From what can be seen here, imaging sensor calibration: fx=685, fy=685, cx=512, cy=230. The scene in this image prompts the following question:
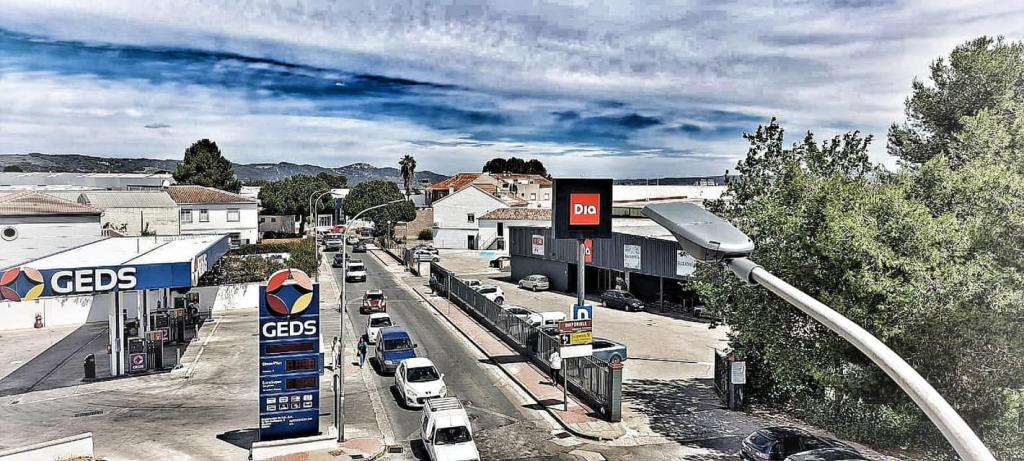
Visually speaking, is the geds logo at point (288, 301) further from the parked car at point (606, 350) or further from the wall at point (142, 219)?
the wall at point (142, 219)

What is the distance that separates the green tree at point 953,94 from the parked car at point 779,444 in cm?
1218

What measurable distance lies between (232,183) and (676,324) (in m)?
94.5

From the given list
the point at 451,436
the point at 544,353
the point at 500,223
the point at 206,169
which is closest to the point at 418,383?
the point at 451,436

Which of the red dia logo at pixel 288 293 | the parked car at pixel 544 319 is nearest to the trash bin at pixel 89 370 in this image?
the red dia logo at pixel 288 293

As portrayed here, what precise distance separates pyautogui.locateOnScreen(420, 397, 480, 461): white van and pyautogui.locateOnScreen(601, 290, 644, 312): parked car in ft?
94.3

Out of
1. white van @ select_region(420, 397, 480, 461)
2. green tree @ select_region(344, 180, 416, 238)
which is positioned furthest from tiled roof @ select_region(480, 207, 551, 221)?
white van @ select_region(420, 397, 480, 461)

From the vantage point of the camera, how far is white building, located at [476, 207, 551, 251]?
86.9 m

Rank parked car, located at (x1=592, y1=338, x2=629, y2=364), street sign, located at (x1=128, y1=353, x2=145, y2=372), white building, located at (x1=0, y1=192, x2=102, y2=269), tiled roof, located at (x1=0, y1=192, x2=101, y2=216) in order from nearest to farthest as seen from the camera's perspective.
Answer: street sign, located at (x1=128, y1=353, x2=145, y2=372), parked car, located at (x1=592, y1=338, x2=629, y2=364), white building, located at (x1=0, y1=192, x2=102, y2=269), tiled roof, located at (x1=0, y1=192, x2=101, y2=216)

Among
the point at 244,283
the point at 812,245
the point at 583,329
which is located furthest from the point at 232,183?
the point at 812,245

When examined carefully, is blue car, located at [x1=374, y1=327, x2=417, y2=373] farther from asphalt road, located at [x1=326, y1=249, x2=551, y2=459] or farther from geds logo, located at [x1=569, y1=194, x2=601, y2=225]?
geds logo, located at [x1=569, y1=194, x2=601, y2=225]

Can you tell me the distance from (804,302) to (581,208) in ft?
78.7

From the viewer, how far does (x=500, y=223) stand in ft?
291

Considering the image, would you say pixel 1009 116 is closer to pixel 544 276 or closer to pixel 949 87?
pixel 949 87

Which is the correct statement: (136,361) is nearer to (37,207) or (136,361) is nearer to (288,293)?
(288,293)
